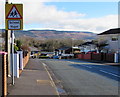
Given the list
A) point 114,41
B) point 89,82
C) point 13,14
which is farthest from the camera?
point 114,41

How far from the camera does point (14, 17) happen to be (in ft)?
33.5

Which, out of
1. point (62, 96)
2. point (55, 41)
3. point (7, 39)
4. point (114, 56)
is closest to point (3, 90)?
point (62, 96)

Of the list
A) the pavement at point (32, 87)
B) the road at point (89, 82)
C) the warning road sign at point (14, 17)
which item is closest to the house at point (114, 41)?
the road at point (89, 82)

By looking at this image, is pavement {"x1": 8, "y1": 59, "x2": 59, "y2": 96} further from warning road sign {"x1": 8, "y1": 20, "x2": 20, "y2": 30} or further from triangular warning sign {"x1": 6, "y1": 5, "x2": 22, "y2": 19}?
triangular warning sign {"x1": 6, "y1": 5, "x2": 22, "y2": 19}

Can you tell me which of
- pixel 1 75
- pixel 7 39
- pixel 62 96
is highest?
pixel 7 39

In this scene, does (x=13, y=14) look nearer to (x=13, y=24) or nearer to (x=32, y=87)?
(x=13, y=24)

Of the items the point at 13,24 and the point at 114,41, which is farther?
the point at 114,41

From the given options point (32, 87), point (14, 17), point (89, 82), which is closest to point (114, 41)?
point (89, 82)

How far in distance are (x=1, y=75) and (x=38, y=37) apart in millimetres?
140120

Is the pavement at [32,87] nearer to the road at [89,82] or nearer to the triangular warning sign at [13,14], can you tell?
the road at [89,82]

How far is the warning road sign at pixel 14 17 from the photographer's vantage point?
1013 cm

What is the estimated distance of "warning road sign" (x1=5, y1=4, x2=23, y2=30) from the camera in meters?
10.1

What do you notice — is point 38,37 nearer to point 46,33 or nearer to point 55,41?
point 46,33

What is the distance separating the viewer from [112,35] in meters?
54.4
